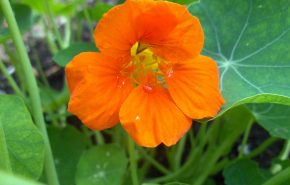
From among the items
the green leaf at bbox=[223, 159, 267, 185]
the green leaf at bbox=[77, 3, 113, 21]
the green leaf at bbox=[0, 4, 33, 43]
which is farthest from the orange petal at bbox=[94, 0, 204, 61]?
the green leaf at bbox=[0, 4, 33, 43]

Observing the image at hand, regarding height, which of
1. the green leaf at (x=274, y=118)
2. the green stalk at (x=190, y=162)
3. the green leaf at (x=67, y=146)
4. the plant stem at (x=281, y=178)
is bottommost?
the green stalk at (x=190, y=162)

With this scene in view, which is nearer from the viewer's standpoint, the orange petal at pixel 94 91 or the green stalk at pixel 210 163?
the orange petal at pixel 94 91

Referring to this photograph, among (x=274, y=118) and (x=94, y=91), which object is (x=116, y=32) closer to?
(x=94, y=91)

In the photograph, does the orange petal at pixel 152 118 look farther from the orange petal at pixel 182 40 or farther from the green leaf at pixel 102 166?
the green leaf at pixel 102 166

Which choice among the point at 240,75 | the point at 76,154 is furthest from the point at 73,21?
the point at 240,75

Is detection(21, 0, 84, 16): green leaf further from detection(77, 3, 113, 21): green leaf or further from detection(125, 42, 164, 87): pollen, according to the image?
detection(125, 42, 164, 87): pollen


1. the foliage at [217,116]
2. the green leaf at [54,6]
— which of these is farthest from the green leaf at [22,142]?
the green leaf at [54,6]

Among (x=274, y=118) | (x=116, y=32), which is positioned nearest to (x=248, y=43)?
(x=274, y=118)
